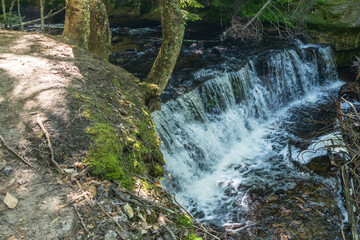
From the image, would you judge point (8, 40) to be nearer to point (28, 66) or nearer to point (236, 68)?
point (28, 66)

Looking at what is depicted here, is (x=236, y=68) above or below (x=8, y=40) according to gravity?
below

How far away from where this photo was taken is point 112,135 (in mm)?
2906

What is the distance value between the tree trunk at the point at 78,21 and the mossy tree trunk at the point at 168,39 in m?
1.45

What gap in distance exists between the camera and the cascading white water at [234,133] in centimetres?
598

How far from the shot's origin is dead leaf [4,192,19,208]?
2080 mm

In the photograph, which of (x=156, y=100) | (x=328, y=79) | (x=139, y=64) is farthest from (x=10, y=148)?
(x=328, y=79)

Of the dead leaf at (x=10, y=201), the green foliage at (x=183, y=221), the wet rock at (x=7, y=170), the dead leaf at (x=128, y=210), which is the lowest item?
the green foliage at (x=183, y=221)

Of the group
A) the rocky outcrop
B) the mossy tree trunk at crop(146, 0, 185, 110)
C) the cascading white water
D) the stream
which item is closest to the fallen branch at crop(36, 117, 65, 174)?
the stream

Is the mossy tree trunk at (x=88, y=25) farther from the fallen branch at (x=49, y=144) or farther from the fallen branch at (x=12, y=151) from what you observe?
the fallen branch at (x=12, y=151)

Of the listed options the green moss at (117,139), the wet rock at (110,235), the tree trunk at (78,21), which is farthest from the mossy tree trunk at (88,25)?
the wet rock at (110,235)

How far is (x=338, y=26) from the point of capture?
12.0 m

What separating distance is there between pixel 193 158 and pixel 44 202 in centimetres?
481

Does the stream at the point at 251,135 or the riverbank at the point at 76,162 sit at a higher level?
the riverbank at the point at 76,162

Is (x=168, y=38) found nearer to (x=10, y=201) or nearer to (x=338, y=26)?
(x=10, y=201)
